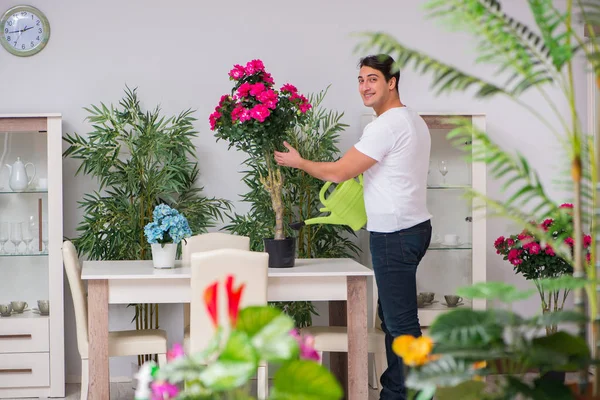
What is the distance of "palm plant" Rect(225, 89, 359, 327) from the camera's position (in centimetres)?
466

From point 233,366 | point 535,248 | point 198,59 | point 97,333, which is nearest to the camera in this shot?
point 233,366

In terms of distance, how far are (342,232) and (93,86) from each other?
1843mm

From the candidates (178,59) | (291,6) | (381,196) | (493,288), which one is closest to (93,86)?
(178,59)

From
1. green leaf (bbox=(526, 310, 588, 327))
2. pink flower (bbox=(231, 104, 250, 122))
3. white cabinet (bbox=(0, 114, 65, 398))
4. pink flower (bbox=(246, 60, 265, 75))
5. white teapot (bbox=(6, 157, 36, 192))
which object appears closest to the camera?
green leaf (bbox=(526, 310, 588, 327))

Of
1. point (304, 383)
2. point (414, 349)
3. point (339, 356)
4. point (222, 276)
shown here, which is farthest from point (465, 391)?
point (339, 356)

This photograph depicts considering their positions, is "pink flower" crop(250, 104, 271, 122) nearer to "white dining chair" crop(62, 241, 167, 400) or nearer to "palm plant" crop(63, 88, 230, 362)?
"palm plant" crop(63, 88, 230, 362)

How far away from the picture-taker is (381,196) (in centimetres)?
334

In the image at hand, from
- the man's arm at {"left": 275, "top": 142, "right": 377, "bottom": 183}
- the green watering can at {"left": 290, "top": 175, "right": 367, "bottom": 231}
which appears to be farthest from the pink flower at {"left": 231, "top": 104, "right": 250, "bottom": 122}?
the green watering can at {"left": 290, "top": 175, "right": 367, "bottom": 231}

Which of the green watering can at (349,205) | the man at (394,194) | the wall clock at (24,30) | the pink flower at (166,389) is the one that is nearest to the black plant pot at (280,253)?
the green watering can at (349,205)

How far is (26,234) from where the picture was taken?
457 centimetres

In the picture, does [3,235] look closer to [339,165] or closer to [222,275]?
[222,275]

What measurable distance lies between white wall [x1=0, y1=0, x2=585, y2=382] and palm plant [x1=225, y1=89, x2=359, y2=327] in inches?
8.4

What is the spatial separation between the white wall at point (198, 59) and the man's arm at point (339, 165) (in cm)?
158

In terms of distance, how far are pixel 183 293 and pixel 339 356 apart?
1.09 meters
